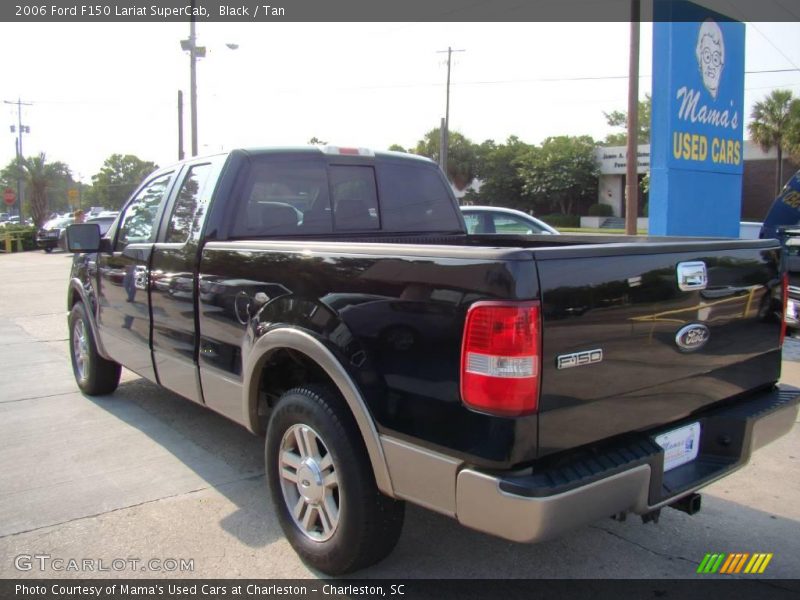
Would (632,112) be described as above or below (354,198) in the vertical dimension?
above

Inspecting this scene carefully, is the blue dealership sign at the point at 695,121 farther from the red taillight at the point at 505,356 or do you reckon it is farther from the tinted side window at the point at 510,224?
the red taillight at the point at 505,356

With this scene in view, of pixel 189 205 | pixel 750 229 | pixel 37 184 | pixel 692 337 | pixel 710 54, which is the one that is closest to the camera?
pixel 692 337

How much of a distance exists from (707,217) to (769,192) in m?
34.3

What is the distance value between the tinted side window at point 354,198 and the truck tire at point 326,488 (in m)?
1.55

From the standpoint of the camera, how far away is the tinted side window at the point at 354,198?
436 cm

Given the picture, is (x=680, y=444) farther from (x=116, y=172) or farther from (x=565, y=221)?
(x=116, y=172)

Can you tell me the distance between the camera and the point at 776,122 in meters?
38.4

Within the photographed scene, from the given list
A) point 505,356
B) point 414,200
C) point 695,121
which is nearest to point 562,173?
point 695,121

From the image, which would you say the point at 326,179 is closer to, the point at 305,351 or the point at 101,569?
the point at 305,351

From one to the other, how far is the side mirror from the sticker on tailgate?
4451mm

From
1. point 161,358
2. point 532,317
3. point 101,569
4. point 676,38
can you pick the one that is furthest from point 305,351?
point 676,38

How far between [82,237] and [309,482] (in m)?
3.34

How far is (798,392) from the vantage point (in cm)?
345

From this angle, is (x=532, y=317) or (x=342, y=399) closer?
(x=532, y=317)
